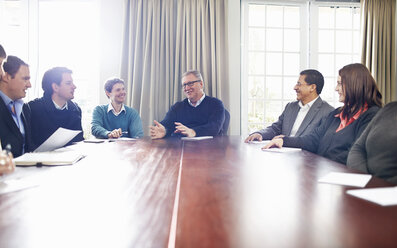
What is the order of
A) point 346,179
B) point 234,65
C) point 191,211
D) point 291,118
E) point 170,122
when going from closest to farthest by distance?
point 191,211 < point 346,179 < point 291,118 < point 170,122 < point 234,65

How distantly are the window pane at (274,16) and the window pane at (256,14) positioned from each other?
Result: 0.08 meters

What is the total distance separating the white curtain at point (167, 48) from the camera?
3.71m

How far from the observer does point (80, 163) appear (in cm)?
137

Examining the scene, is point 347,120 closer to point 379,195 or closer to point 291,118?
point 291,118

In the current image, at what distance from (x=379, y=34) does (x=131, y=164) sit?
3931 mm

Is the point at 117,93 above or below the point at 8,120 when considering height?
above

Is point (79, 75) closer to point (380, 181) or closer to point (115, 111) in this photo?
point (115, 111)

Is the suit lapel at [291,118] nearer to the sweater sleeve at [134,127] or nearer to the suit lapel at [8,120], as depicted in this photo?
the sweater sleeve at [134,127]

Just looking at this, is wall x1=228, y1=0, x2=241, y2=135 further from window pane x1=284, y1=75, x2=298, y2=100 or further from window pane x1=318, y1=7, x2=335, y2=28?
window pane x1=318, y1=7, x2=335, y2=28

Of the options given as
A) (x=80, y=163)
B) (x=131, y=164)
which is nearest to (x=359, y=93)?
(x=131, y=164)

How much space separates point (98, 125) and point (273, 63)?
2.38 meters

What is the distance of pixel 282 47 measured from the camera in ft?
13.4

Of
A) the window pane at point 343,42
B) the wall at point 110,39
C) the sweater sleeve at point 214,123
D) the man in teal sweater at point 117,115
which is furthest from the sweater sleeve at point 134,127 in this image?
the window pane at point 343,42

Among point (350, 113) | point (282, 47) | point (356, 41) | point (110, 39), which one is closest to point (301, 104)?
point (350, 113)
